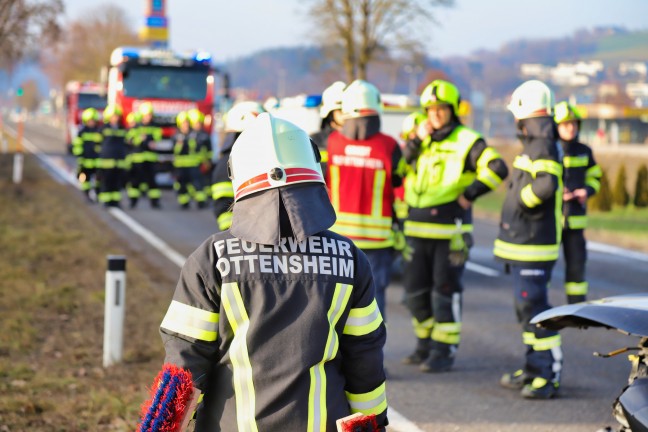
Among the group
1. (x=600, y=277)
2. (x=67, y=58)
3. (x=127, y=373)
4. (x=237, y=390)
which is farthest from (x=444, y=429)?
(x=67, y=58)

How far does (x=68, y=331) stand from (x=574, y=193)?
447 cm

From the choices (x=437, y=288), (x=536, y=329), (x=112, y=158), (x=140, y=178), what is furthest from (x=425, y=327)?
(x=140, y=178)

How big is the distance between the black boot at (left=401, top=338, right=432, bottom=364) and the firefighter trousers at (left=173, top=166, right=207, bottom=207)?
504 inches

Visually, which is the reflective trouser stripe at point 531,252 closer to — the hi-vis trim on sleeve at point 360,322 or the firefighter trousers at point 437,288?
the firefighter trousers at point 437,288

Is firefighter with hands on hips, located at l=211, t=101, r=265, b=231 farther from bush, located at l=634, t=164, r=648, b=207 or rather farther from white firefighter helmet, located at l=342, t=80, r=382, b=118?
bush, located at l=634, t=164, r=648, b=207

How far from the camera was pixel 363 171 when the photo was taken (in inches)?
289

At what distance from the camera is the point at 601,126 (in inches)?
3250

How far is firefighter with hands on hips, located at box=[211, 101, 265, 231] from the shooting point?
315 inches

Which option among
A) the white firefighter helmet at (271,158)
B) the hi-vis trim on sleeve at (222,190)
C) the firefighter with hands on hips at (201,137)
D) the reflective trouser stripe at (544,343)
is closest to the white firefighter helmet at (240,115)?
the hi-vis trim on sleeve at (222,190)

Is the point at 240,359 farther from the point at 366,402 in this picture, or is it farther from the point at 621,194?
the point at 621,194

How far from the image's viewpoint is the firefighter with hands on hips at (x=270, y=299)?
3322 millimetres

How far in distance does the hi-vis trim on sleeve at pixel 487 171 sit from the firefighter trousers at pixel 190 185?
1341 cm

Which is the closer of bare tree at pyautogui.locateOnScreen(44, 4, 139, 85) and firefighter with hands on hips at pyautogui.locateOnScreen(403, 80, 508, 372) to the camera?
firefighter with hands on hips at pyautogui.locateOnScreen(403, 80, 508, 372)

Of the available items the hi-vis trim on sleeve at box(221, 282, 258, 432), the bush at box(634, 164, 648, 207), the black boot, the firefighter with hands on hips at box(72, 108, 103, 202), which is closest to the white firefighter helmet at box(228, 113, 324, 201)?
the hi-vis trim on sleeve at box(221, 282, 258, 432)
